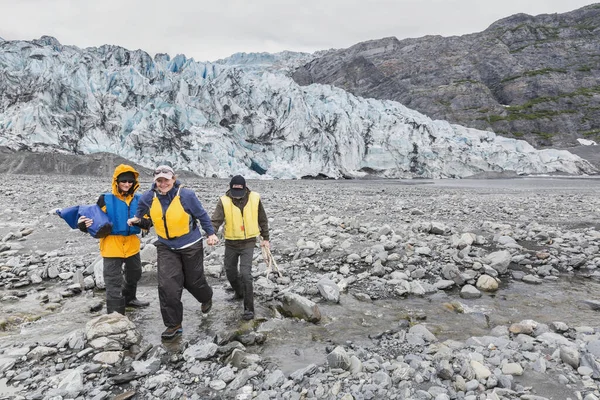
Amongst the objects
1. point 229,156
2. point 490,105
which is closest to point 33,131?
point 229,156

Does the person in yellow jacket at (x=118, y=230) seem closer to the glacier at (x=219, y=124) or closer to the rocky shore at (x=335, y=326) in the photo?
the rocky shore at (x=335, y=326)

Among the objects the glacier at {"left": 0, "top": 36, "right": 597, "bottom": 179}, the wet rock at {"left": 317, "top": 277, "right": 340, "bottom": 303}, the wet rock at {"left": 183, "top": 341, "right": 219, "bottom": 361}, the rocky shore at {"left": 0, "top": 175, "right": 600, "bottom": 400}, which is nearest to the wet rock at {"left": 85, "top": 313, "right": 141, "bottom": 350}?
the rocky shore at {"left": 0, "top": 175, "right": 600, "bottom": 400}

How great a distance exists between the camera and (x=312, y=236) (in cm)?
888

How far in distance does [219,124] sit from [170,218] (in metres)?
50.2

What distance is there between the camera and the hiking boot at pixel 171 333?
4.12m

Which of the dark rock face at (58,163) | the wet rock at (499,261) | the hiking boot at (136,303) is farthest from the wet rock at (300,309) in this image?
the dark rock face at (58,163)

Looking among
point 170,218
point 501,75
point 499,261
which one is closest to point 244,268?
point 170,218

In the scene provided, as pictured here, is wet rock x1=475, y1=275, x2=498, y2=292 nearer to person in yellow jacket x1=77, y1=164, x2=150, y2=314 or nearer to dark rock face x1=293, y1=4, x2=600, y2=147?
person in yellow jacket x1=77, y1=164, x2=150, y2=314

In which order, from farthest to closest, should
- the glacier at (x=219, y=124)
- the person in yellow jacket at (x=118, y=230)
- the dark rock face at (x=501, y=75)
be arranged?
the dark rock face at (x=501, y=75) < the glacier at (x=219, y=124) < the person in yellow jacket at (x=118, y=230)

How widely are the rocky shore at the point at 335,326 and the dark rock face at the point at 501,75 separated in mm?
110789

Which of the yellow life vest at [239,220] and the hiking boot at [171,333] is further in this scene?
the yellow life vest at [239,220]

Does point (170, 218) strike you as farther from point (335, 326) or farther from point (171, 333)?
point (335, 326)

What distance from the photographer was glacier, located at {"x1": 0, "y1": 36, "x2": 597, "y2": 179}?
45344mm

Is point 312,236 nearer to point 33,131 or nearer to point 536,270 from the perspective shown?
point 536,270
